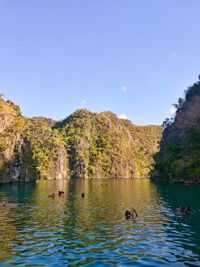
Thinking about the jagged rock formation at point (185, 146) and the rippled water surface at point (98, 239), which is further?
the jagged rock formation at point (185, 146)

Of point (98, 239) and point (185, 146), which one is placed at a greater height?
point (185, 146)

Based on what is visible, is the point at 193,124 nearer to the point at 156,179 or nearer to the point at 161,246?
the point at 156,179

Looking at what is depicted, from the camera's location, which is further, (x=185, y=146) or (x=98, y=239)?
(x=185, y=146)

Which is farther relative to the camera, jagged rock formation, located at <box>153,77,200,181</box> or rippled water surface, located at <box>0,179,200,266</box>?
jagged rock formation, located at <box>153,77,200,181</box>

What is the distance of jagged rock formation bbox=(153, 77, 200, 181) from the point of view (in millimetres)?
140875

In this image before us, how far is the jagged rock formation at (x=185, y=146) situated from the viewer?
14088 cm

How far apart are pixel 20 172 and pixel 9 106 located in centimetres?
3433

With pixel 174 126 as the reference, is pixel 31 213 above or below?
below

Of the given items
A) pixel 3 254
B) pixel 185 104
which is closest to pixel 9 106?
pixel 185 104

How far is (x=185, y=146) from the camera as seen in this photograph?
154 metres

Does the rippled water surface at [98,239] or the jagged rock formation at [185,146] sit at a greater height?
the jagged rock formation at [185,146]

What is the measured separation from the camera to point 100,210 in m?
52.6

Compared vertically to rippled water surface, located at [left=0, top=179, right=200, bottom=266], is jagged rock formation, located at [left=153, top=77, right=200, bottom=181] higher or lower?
higher

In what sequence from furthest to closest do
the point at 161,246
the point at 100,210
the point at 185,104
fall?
1. the point at 185,104
2. the point at 100,210
3. the point at 161,246
